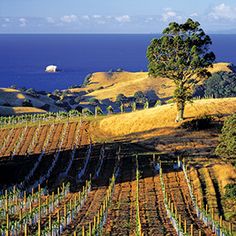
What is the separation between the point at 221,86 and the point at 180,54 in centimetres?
6878

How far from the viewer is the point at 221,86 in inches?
5212

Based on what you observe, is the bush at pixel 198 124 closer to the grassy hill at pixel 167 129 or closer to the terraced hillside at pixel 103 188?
the grassy hill at pixel 167 129

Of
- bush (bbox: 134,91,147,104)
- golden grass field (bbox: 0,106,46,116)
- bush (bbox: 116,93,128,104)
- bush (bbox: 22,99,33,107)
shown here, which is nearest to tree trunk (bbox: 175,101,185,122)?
golden grass field (bbox: 0,106,46,116)

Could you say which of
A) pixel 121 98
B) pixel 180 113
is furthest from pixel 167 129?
pixel 121 98

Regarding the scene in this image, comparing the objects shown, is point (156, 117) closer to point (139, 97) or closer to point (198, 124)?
point (198, 124)

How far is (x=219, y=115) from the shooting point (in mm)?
71250

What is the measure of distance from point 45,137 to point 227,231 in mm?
41775

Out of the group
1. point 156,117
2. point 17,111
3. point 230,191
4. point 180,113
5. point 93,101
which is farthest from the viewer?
point 93,101

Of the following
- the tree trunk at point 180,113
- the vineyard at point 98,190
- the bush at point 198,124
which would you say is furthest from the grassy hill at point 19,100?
the bush at point 198,124

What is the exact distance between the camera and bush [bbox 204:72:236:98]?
429 feet

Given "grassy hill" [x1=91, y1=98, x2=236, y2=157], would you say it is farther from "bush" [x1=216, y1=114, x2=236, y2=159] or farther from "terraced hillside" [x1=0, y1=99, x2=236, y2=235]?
"bush" [x1=216, y1=114, x2=236, y2=159]

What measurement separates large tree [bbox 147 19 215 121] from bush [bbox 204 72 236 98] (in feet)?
211

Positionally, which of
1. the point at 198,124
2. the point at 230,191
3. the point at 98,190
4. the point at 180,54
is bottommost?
the point at 98,190

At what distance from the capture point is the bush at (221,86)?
5143 inches
